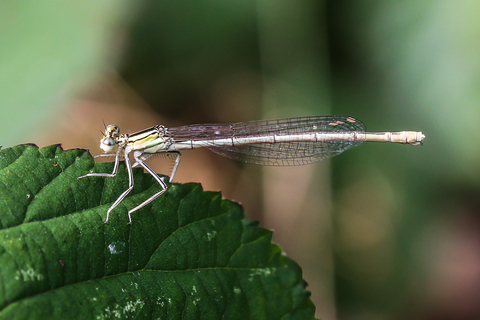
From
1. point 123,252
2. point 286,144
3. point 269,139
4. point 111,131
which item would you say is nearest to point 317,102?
point 286,144

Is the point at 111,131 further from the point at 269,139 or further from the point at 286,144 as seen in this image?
the point at 286,144

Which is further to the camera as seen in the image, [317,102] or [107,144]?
[317,102]

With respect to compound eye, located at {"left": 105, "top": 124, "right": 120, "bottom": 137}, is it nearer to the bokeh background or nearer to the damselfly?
the damselfly

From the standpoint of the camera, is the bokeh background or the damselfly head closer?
the damselfly head

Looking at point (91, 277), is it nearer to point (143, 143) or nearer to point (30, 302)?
point (30, 302)

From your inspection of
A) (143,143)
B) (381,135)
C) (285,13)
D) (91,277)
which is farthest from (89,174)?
(285,13)

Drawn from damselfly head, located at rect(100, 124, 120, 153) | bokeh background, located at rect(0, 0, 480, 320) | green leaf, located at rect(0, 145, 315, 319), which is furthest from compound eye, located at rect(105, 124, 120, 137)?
green leaf, located at rect(0, 145, 315, 319)

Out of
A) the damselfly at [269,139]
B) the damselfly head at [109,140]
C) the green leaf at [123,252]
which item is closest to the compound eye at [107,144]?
the damselfly head at [109,140]

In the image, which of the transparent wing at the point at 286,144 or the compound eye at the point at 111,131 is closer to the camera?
the compound eye at the point at 111,131

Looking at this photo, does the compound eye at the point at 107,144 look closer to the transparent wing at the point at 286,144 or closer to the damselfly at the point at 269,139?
the damselfly at the point at 269,139
